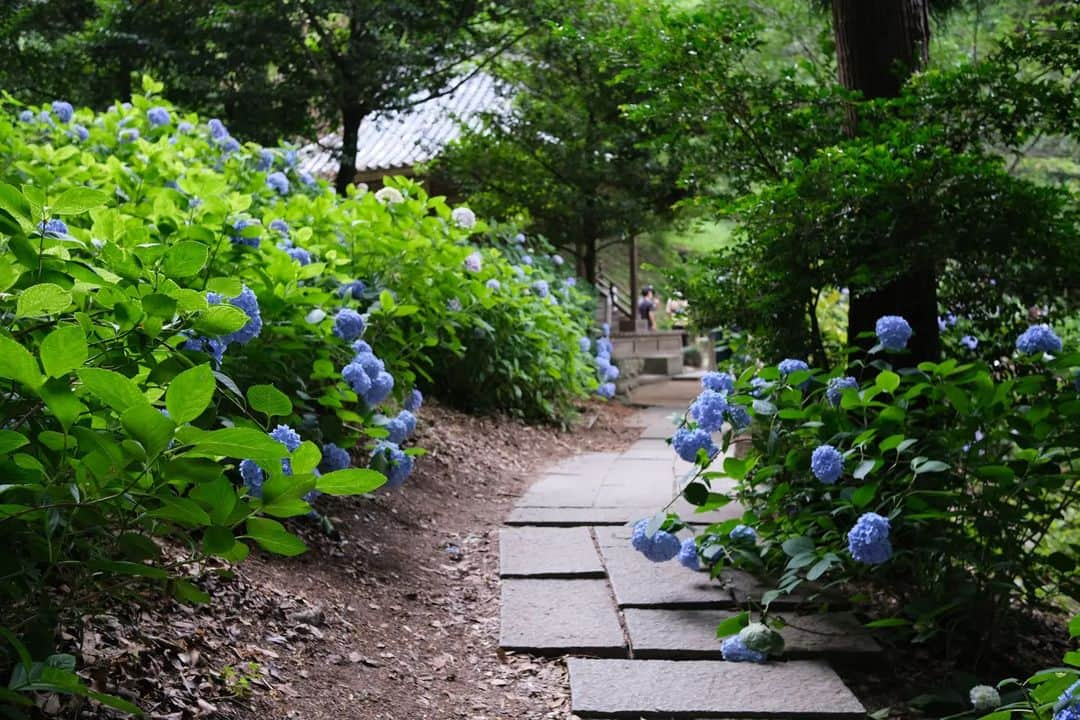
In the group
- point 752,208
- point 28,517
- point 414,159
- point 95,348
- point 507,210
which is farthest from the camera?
point 414,159

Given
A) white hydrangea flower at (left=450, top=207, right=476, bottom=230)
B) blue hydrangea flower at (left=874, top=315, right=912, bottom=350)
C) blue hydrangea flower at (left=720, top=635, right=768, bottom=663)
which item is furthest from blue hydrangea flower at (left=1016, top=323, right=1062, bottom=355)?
white hydrangea flower at (left=450, top=207, right=476, bottom=230)

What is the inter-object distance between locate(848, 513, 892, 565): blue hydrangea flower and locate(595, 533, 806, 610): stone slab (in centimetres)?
64

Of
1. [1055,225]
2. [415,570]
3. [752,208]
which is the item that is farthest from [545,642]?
[1055,225]

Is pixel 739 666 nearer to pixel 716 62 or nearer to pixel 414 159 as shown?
pixel 716 62

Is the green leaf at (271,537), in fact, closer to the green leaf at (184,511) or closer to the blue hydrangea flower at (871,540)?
the green leaf at (184,511)

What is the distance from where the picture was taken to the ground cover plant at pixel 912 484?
2.67 meters

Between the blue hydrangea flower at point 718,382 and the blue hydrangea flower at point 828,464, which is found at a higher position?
the blue hydrangea flower at point 718,382

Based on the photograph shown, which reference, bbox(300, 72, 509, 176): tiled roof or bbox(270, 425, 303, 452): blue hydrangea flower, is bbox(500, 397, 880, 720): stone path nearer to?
bbox(270, 425, 303, 452): blue hydrangea flower

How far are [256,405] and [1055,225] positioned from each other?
258 cm

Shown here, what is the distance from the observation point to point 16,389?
1549 millimetres

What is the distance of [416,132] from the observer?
12.8 meters

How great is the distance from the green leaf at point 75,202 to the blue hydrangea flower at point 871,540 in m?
1.94

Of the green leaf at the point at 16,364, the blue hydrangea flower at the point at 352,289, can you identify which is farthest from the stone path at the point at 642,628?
the green leaf at the point at 16,364

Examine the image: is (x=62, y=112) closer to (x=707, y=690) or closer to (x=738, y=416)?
(x=738, y=416)
